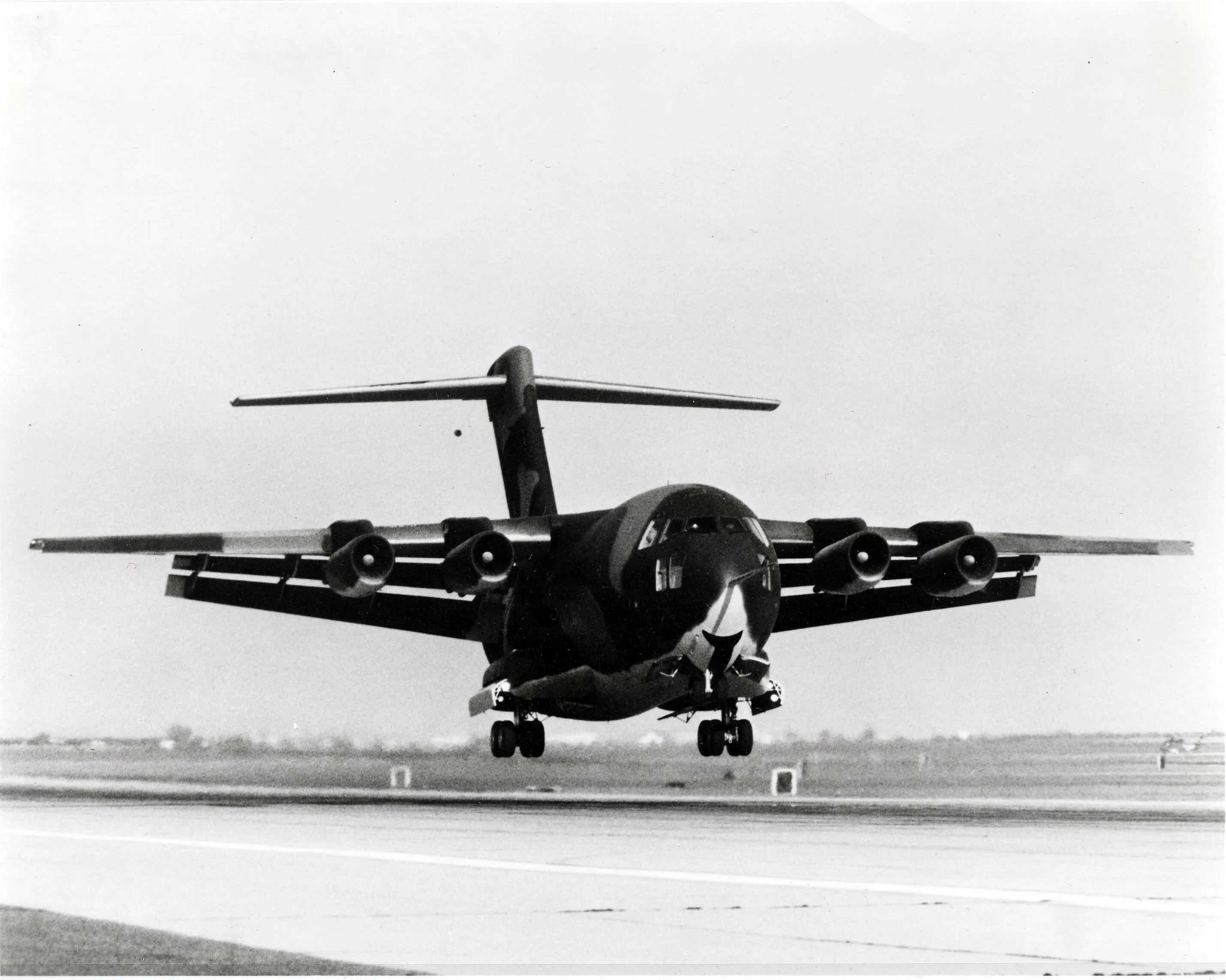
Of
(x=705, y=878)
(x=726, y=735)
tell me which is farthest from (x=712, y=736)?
(x=705, y=878)

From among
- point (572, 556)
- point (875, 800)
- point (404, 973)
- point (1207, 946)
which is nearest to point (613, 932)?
point (404, 973)

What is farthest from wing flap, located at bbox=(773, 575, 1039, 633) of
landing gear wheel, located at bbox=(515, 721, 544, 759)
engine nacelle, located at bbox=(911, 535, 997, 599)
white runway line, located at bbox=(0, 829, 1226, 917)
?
white runway line, located at bbox=(0, 829, 1226, 917)

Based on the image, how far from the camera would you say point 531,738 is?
3048 cm

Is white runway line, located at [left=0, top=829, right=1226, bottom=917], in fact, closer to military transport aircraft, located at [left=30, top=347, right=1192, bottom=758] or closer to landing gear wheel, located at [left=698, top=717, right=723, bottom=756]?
military transport aircraft, located at [left=30, top=347, right=1192, bottom=758]

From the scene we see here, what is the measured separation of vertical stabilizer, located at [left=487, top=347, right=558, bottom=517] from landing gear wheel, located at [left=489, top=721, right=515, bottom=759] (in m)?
4.21

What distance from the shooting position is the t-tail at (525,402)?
31.5 metres

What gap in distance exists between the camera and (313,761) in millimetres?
45031

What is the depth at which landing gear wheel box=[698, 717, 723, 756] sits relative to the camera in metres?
26.6

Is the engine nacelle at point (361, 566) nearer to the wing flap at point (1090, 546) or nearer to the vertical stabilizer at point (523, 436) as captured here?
the vertical stabilizer at point (523, 436)

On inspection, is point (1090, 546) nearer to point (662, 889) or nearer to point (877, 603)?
point (877, 603)

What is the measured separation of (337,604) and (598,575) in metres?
6.68

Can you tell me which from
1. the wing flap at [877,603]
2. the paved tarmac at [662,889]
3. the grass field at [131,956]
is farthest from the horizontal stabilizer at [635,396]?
the grass field at [131,956]

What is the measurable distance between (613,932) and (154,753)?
4217cm

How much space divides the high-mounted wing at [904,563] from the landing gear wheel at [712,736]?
2.49 metres
